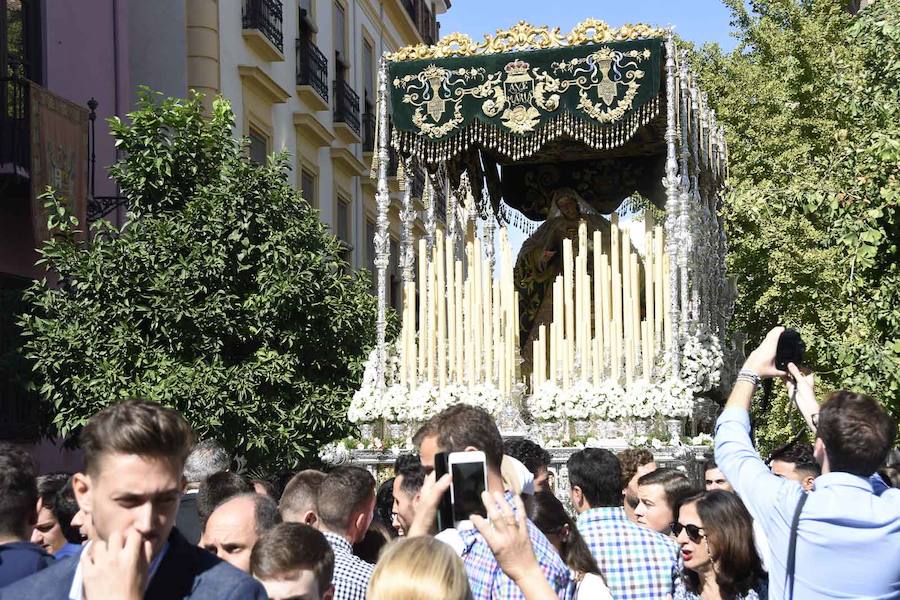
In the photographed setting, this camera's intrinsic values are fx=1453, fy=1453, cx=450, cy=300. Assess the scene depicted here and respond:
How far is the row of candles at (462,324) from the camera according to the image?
12.1 meters

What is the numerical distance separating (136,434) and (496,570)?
4.28ft

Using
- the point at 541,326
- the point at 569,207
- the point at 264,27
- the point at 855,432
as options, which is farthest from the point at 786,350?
the point at 264,27

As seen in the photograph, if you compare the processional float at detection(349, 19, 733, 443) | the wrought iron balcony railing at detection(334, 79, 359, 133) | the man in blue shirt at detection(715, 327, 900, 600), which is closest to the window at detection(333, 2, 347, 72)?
the wrought iron balcony railing at detection(334, 79, 359, 133)

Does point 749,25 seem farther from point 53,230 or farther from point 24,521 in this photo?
point 24,521

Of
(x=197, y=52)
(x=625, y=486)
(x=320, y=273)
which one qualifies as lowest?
(x=625, y=486)

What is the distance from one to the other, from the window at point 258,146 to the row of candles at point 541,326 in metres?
6.84

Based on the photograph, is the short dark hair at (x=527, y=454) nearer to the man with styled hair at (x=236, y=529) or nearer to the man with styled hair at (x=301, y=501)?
the man with styled hair at (x=301, y=501)

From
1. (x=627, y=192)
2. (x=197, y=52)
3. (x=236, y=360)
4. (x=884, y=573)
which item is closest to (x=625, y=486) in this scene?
(x=884, y=573)

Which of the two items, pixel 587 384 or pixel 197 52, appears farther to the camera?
pixel 197 52

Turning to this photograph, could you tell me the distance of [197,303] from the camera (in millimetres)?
11672

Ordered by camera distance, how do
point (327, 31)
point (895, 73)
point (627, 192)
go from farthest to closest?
1. point (327, 31)
2. point (627, 192)
3. point (895, 73)

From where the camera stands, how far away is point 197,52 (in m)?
17.0

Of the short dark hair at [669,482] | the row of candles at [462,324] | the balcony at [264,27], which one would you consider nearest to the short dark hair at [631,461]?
the short dark hair at [669,482]

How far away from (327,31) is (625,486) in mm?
16187
